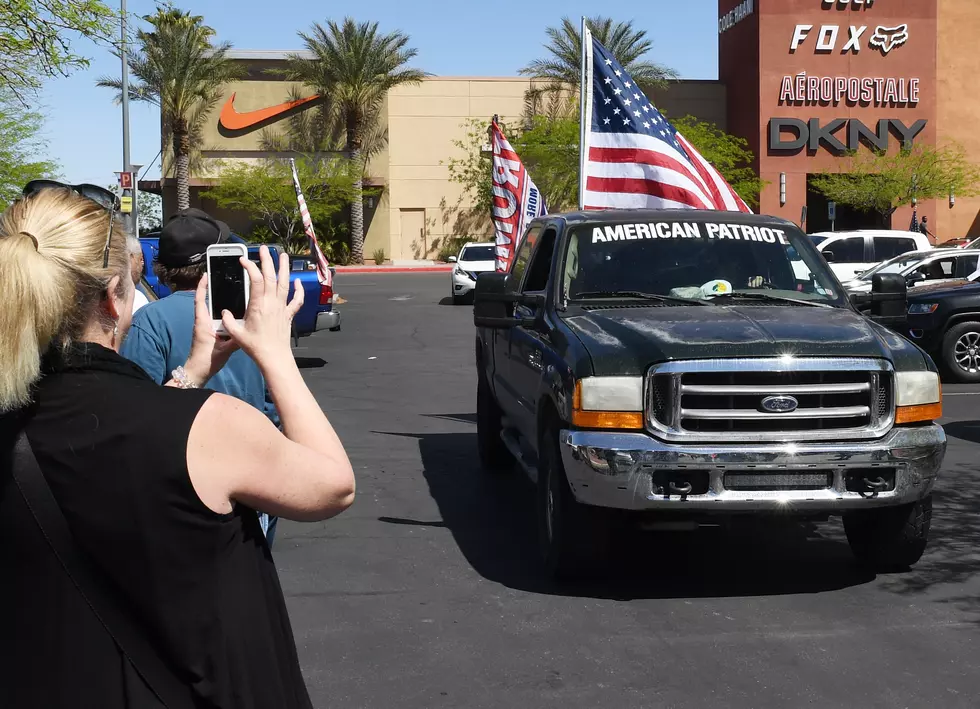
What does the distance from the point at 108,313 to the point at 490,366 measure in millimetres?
6969

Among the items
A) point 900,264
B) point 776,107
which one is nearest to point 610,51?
point 776,107

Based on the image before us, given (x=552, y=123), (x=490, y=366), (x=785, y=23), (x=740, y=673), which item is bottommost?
(x=740, y=673)

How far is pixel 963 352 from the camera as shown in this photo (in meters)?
15.0

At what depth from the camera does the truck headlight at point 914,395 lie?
5.96 metres

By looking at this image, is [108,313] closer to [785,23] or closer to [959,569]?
[959,569]

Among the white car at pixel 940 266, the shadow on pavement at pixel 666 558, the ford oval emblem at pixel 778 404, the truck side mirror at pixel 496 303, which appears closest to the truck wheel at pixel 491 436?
the shadow on pavement at pixel 666 558

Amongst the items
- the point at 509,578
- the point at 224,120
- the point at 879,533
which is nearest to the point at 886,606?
the point at 879,533

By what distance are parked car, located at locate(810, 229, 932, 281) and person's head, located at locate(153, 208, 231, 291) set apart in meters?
20.5

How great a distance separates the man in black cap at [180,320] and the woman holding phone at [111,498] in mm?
2363

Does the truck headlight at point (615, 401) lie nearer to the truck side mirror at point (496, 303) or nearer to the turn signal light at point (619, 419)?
the turn signal light at point (619, 419)

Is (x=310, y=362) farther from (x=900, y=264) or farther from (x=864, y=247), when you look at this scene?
(x=864, y=247)

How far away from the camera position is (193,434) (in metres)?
2.01

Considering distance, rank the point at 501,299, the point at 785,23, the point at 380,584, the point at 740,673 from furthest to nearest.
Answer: the point at 785,23
the point at 501,299
the point at 380,584
the point at 740,673

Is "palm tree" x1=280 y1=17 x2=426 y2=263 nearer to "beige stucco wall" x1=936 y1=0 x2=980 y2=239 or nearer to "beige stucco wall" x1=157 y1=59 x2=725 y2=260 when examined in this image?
"beige stucco wall" x1=157 y1=59 x2=725 y2=260
